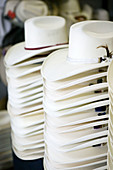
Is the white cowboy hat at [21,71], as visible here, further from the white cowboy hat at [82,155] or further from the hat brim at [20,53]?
the white cowboy hat at [82,155]

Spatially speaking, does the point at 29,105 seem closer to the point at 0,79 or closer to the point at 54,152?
the point at 54,152

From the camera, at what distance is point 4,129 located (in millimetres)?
1340

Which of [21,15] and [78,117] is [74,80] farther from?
[21,15]

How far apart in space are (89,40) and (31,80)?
29 cm

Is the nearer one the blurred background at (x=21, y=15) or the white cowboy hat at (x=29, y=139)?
the white cowboy hat at (x=29, y=139)

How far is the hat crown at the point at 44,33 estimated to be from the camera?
865 millimetres

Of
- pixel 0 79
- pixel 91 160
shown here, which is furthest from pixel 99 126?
pixel 0 79

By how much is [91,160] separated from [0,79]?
54.2 inches

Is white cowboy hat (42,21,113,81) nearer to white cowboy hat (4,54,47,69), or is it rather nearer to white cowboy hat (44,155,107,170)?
white cowboy hat (4,54,47,69)

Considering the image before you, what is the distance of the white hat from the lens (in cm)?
156

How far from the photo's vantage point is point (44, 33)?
2.84ft

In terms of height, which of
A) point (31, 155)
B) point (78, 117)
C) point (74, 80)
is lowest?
point (31, 155)

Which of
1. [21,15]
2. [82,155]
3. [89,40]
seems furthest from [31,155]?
[21,15]

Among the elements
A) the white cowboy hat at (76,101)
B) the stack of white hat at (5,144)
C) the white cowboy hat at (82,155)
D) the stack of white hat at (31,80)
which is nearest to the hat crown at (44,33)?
the stack of white hat at (31,80)
